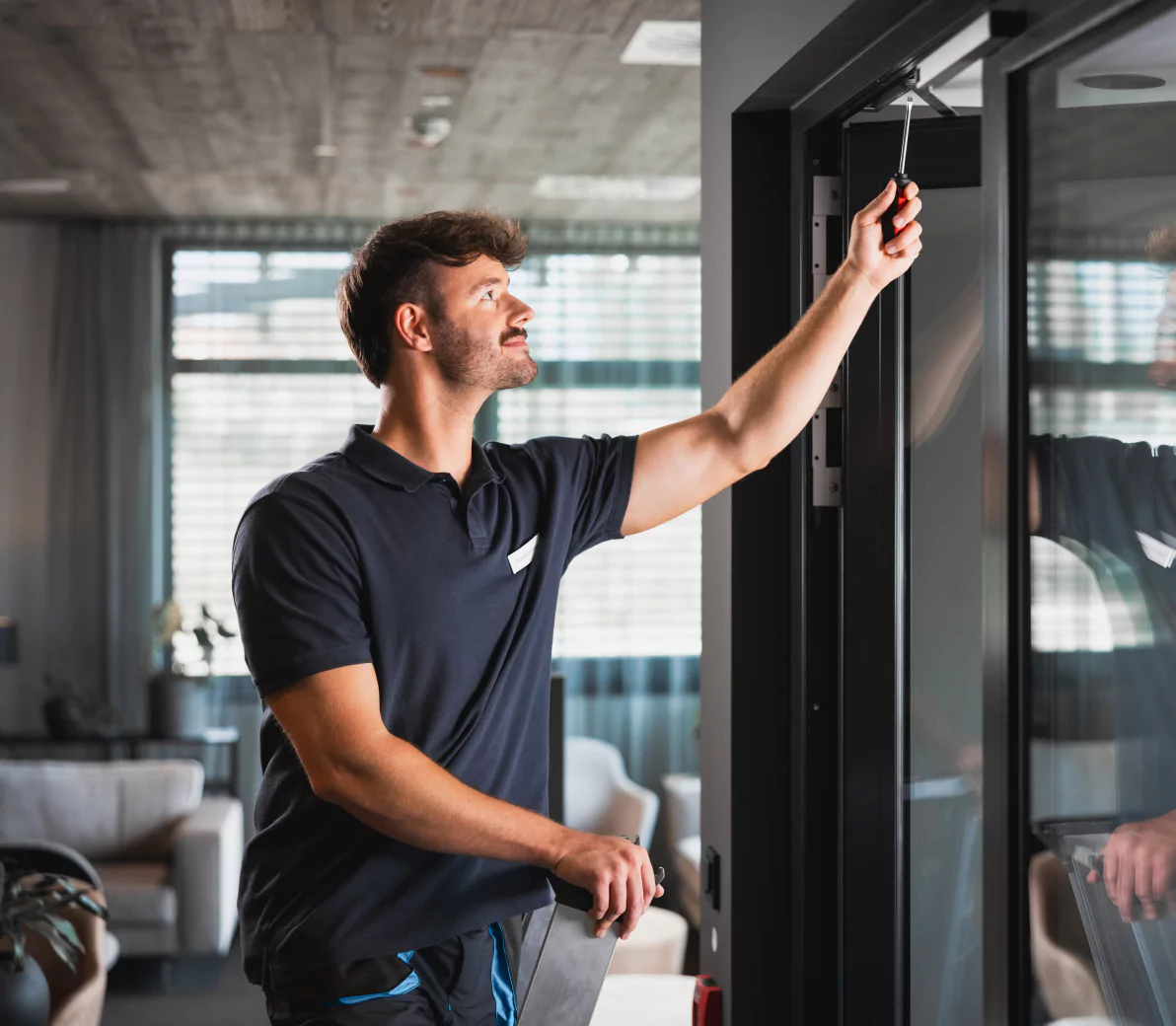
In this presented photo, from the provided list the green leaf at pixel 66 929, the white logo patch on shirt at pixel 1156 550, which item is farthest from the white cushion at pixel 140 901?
the white logo patch on shirt at pixel 1156 550

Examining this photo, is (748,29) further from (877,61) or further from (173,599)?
(173,599)

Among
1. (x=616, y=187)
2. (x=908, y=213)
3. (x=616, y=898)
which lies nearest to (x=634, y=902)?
(x=616, y=898)

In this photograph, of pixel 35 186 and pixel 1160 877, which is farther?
pixel 35 186

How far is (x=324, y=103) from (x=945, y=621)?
9.82 ft

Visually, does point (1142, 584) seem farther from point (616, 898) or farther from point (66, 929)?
point (66, 929)

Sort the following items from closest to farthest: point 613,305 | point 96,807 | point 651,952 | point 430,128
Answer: point 651,952
point 430,128
point 96,807
point 613,305

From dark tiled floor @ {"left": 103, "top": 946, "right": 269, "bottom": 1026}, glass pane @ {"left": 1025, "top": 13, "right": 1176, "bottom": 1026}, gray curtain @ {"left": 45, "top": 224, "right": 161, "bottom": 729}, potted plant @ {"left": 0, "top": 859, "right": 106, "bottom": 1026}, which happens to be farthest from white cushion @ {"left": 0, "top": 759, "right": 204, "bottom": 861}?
glass pane @ {"left": 1025, "top": 13, "right": 1176, "bottom": 1026}

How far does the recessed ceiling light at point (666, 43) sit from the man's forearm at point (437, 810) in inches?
86.6

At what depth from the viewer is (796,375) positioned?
1.61 meters

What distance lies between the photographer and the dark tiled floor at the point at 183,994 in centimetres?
437

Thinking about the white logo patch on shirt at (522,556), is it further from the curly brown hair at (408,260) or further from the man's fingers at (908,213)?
the man's fingers at (908,213)

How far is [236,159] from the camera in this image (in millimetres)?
4789

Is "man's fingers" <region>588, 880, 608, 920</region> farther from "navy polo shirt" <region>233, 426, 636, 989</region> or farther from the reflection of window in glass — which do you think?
the reflection of window in glass

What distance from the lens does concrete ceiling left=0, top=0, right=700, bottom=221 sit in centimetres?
305
